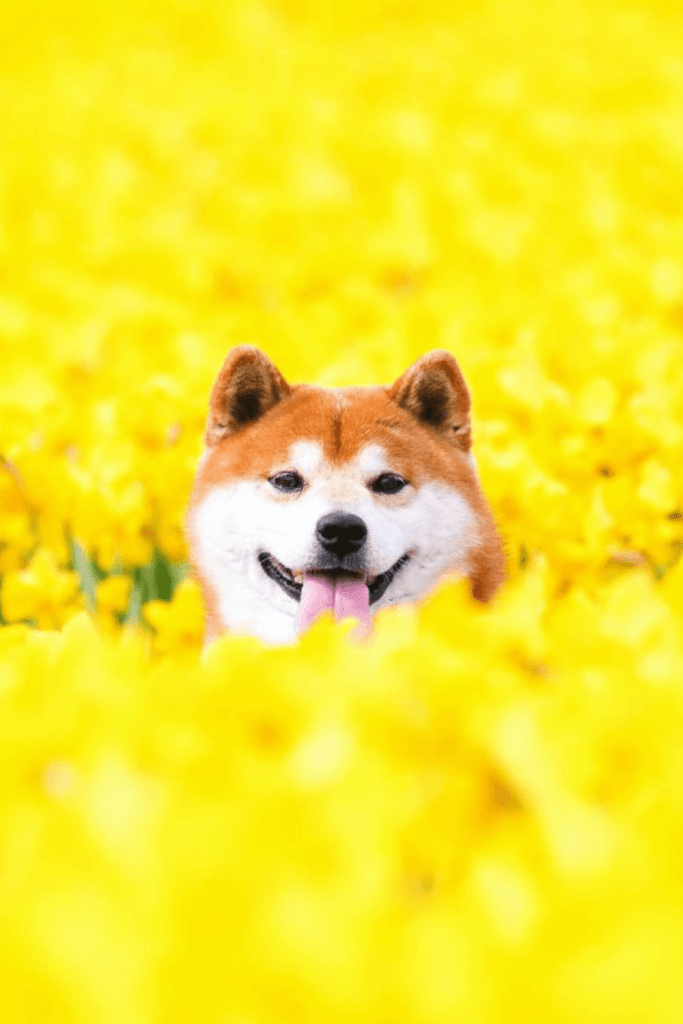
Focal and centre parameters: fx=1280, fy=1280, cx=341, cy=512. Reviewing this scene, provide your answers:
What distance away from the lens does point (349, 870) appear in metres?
1.27

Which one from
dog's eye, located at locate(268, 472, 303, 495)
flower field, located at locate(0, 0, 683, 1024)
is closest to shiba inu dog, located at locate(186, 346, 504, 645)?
dog's eye, located at locate(268, 472, 303, 495)

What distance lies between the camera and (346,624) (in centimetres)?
194

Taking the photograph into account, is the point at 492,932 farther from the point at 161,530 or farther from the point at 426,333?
the point at 426,333

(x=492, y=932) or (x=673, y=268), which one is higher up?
(x=673, y=268)

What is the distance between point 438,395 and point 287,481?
20.0 inches

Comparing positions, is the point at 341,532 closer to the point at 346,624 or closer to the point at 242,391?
the point at 242,391

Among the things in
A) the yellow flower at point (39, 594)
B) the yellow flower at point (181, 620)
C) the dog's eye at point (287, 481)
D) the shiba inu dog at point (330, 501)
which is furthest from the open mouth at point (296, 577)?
the yellow flower at point (39, 594)

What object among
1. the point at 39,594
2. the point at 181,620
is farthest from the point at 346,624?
the point at 39,594

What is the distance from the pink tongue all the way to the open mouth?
1.2 inches

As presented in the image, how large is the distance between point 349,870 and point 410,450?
2.20m

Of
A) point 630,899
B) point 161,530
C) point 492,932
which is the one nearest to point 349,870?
point 492,932

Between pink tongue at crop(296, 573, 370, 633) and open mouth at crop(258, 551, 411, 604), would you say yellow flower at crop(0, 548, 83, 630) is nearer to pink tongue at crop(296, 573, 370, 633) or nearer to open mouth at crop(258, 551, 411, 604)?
open mouth at crop(258, 551, 411, 604)

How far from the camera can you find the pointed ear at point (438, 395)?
3451mm

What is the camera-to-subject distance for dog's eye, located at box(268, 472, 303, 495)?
3.36 meters
